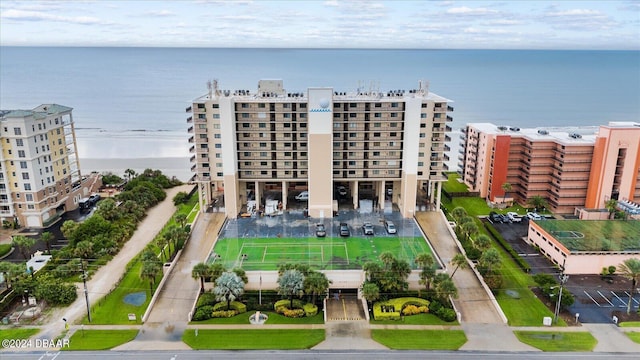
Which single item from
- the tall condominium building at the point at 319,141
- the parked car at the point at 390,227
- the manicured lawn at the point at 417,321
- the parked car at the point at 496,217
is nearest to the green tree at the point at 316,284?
the manicured lawn at the point at 417,321

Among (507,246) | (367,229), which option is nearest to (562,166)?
(507,246)

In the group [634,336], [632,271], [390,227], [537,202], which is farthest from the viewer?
[537,202]

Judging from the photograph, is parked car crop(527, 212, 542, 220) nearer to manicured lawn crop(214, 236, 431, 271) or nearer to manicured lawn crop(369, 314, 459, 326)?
manicured lawn crop(214, 236, 431, 271)

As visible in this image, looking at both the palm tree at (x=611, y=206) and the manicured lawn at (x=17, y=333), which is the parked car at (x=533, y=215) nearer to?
the palm tree at (x=611, y=206)

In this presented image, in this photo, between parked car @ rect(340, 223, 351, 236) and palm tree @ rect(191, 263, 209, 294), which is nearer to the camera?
palm tree @ rect(191, 263, 209, 294)

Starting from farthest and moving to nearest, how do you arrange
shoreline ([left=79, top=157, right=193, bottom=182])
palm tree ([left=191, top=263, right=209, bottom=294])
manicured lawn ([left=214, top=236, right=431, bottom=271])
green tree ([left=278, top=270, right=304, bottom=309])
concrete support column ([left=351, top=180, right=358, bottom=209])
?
shoreline ([left=79, top=157, right=193, bottom=182]) < concrete support column ([left=351, top=180, right=358, bottom=209]) < manicured lawn ([left=214, top=236, right=431, bottom=271]) < palm tree ([left=191, top=263, right=209, bottom=294]) < green tree ([left=278, top=270, right=304, bottom=309])

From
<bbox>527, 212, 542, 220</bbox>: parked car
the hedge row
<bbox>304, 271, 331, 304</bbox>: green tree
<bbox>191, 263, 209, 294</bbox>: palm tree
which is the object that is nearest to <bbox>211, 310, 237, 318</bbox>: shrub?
<bbox>191, 263, 209, 294</bbox>: palm tree

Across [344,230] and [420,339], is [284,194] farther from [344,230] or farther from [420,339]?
[420,339]
